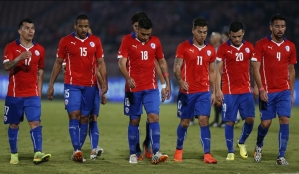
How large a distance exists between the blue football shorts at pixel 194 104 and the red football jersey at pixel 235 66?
1.99 ft

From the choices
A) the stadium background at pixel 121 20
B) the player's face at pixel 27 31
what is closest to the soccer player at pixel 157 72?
the player's face at pixel 27 31

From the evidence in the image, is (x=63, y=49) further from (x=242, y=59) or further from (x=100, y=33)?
(x=100, y=33)

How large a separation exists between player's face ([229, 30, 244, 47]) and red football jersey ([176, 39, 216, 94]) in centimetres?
53

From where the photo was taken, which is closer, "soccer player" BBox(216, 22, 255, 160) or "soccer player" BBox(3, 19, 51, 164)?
"soccer player" BBox(3, 19, 51, 164)

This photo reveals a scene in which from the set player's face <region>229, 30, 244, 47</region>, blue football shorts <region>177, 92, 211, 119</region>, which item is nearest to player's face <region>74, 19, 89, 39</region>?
blue football shorts <region>177, 92, 211, 119</region>

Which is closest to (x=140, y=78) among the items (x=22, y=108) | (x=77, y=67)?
(x=77, y=67)

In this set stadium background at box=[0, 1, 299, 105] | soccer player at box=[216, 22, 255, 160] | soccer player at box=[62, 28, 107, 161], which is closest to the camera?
soccer player at box=[62, 28, 107, 161]

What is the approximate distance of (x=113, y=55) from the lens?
29.8m

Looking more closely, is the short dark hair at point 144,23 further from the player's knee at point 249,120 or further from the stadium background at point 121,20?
the stadium background at point 121,20

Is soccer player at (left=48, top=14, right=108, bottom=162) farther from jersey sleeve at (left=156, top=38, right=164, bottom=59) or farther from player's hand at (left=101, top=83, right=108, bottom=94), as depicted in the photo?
jersey sleeve at (left=156, top=38, right=164, bottom=59)

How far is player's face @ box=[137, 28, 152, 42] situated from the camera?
9.52 meters

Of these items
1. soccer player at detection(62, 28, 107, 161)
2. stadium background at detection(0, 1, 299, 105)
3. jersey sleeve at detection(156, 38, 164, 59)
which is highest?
stadium background at detection(0, 1, 299, 105)

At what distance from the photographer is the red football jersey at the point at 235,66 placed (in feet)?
33.8

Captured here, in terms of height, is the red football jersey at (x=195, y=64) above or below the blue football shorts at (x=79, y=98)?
above
